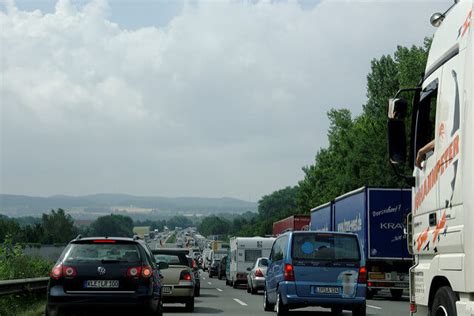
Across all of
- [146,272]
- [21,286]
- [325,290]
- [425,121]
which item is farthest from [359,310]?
[425,121]

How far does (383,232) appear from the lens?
87.0ft

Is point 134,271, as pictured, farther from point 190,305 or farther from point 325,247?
point 190,305

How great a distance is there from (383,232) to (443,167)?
61.2 ft

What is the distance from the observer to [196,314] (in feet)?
67.1

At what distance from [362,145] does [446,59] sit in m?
54.0

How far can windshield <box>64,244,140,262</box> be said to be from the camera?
1514 centimetres

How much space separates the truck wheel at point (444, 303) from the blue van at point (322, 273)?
31.7 ft

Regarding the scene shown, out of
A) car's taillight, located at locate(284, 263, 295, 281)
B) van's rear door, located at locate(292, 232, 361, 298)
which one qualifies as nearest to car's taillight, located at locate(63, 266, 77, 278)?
car's taillight, located at locate(284, 263, 295, 281)

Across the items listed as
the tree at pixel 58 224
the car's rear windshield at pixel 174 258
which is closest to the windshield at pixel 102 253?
the car's rear windshield at pixel 174 258

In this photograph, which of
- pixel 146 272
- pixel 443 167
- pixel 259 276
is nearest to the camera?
pixel 443 167

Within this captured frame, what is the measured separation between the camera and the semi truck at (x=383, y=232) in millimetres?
26219

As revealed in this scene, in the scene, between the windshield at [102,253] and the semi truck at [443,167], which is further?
the windshield at [102,253]

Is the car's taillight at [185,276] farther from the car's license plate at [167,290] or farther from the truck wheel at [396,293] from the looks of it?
the truck wheel at [396,293]

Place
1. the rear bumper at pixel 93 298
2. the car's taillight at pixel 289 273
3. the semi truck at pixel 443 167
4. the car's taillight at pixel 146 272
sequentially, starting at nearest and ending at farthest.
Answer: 1. the semi truck at pixel 443 167
2. the rear bumper at pixel 93 298
3. the car's taillight at pixel 146 272
4. the car's taillight at pixel 289 273
